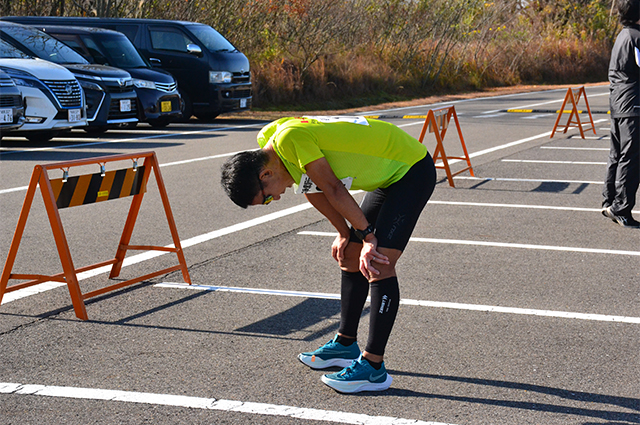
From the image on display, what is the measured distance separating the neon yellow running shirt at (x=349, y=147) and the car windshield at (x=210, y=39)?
15848 millimetres

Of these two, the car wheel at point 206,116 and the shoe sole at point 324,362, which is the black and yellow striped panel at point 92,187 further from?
the car wheel at point 206,116

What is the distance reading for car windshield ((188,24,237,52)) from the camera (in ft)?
62.3

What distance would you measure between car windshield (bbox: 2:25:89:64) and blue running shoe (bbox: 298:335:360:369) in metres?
12.8

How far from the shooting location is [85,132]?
16.5 metres

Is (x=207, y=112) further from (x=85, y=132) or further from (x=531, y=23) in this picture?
(x=531, y=23)

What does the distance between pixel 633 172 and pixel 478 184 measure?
2780 mm

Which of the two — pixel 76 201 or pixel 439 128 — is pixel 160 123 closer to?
pixel 439 128

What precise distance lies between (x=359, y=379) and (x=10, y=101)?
10.6 metres

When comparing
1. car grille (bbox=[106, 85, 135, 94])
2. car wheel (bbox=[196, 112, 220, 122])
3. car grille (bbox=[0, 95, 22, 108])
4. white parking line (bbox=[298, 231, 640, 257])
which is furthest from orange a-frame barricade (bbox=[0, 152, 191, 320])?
car wheel (bbox=[196, 112, 220, 122])

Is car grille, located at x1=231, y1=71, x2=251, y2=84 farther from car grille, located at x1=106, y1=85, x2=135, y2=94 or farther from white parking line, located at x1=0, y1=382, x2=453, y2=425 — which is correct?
white parking line, located at x1=0, y1=382, x2=453, y2=425

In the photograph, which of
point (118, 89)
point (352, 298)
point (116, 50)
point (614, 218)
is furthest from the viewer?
point (116, 50)

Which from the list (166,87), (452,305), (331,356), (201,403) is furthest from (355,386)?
(166,87)

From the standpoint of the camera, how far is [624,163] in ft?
24.9

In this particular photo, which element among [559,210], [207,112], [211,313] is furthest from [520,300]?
[207,112]
